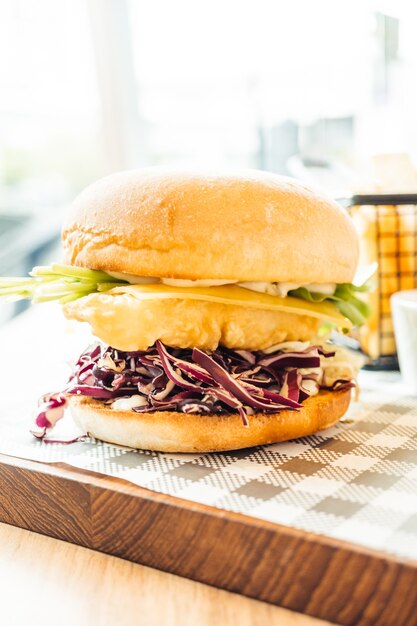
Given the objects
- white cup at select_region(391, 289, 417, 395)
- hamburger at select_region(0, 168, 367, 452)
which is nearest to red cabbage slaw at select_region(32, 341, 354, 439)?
hamburger at select_region(0, 168, 367, 452)

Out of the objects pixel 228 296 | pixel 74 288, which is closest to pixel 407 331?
pixel 228 296

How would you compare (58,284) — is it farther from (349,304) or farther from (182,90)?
(182,90)

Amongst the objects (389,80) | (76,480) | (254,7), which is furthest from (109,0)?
(76,480)

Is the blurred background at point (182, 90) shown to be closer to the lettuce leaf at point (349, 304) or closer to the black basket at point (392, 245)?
the black basket at point (392, 245)

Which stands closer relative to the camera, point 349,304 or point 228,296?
point 228,296

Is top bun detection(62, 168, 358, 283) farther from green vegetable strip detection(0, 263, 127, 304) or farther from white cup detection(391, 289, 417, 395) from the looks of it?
white cup detection(391, 289, 417, 395)

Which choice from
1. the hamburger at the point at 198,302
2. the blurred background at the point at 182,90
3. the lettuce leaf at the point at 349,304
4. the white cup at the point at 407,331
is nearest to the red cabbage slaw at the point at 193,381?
the hamburger at the point at 198,302
